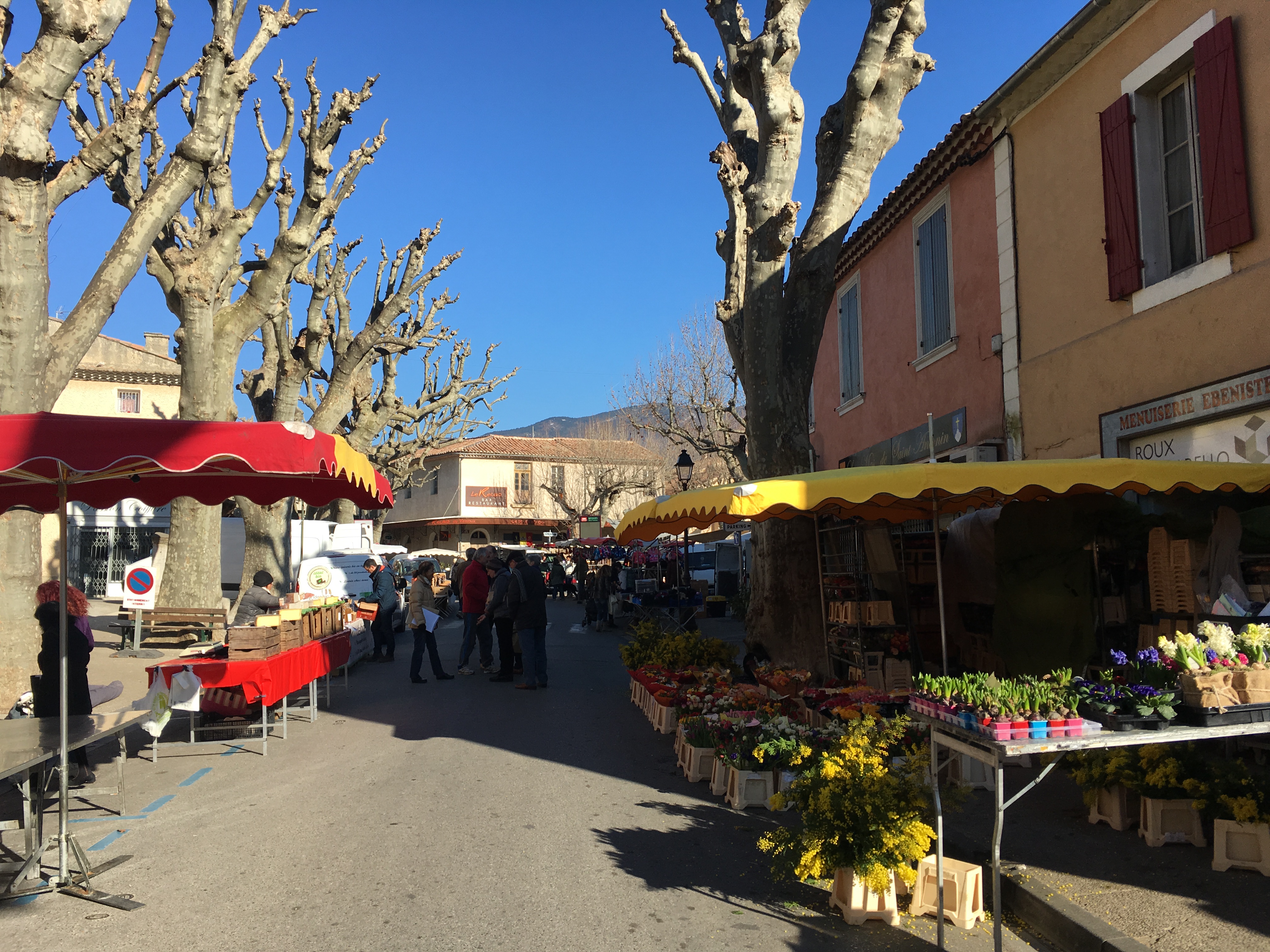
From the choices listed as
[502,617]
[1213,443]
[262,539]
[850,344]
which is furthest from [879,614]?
[262,539]

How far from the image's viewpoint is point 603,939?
4102 mm

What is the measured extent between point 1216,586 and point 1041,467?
1853 mm

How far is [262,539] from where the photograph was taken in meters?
17.4

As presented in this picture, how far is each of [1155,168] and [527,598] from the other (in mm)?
8460

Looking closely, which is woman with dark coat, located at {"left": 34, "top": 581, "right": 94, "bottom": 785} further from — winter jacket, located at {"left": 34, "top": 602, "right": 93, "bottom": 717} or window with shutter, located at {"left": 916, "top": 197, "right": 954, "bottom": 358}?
window with shutter, located at {"left": 916, "top": 197, "right": 954, "bottom": 358}

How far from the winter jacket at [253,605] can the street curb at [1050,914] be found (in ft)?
23.4

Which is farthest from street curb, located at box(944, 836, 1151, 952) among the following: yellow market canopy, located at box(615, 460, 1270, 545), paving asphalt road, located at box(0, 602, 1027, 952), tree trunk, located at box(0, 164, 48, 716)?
tree trunk, located at box(0, 164, 48, 716)

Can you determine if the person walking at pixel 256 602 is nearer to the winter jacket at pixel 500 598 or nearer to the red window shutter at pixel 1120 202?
the winter jacket at pixel 500 598

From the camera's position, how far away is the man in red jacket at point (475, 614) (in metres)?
13.4

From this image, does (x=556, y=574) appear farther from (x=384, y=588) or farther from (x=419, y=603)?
(x=419, y=603)

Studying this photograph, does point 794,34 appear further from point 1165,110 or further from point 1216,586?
point 1216,586

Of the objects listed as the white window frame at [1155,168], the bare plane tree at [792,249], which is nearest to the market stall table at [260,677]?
the bare plane tree at [792,249]

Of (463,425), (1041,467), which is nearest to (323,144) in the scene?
(1041,467)

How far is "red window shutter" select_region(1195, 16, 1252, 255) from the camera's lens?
818 cm
